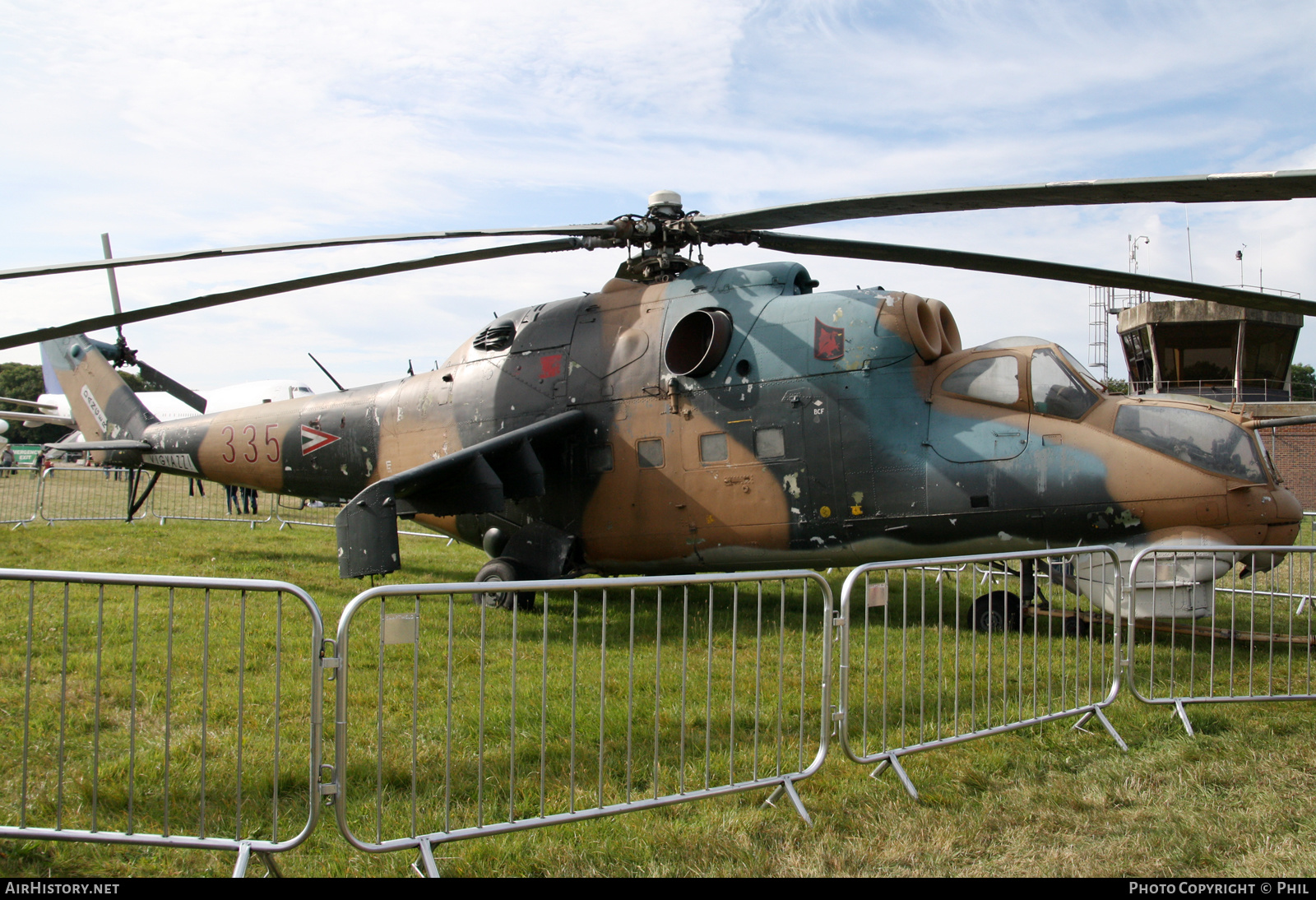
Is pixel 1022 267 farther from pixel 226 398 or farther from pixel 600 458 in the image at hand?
pixel 226 398

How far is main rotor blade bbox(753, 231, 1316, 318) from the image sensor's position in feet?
22.0

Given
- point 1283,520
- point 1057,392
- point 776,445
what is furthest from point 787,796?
point 1283,520

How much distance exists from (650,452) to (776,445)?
1312mm

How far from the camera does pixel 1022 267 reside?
7.54m

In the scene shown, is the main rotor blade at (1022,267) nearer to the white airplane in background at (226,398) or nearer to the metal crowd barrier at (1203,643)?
the metal crowd barrier at (1203,643)

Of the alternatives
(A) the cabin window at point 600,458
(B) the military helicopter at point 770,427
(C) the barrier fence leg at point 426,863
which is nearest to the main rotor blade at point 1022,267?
(B) the military helicopter at point 770,427

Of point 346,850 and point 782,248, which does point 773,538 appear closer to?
point 782,248

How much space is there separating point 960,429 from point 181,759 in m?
6.08

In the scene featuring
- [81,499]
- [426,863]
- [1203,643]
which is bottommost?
[81,499]

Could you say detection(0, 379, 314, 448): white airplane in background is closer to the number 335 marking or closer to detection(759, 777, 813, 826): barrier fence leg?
the number 335 marking

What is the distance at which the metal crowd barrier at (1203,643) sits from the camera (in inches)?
210

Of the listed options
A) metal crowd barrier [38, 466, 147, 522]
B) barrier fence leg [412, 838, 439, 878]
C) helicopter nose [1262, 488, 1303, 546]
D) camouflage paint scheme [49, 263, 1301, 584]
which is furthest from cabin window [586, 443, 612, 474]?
metal crowd barrier [38, 466, 147, 522]

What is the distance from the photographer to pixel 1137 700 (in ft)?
17.6
